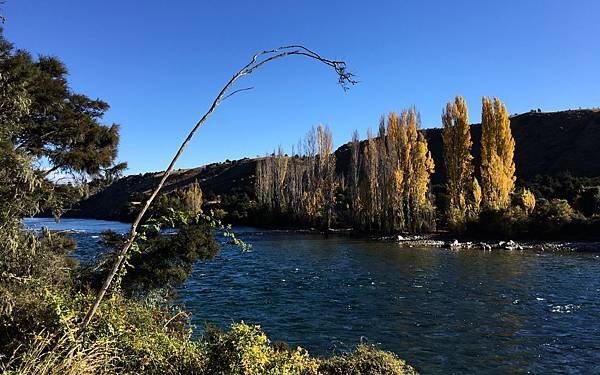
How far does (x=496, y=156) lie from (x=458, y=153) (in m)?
4.15

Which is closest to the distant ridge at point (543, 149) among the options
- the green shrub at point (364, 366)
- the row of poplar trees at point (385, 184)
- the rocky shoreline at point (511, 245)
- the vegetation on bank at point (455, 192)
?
the vegetation on bank at point (455, 192)

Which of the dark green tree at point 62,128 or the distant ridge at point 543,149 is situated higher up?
the distant ridge at point 543,149

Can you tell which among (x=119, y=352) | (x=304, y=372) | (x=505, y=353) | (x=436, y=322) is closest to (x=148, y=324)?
(x=119, y=352)

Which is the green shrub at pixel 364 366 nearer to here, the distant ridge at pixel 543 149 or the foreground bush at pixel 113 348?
the foreground bush at pixel 113 348

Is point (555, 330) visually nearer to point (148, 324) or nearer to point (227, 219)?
point (148, 324)

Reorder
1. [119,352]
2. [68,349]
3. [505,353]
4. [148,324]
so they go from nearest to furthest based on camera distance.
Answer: [68,349] < [119,352] < [148,324] < [505,353]

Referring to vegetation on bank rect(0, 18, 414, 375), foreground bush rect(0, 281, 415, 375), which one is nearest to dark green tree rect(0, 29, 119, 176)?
vegetation on bank rect(0, 18, 414, 375)

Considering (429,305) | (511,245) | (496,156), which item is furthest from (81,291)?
(496,156)

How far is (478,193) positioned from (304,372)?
126ft

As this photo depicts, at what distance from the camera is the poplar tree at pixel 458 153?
1672 inches

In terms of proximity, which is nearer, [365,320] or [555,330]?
[555,330]

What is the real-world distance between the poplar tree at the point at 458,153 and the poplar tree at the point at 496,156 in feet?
5.01

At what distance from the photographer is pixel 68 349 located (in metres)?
3.74

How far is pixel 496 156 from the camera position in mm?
40031
